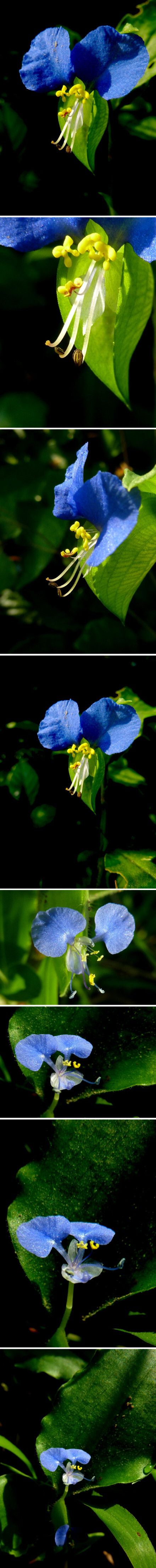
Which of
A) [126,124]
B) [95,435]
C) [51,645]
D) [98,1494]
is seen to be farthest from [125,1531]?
[126,124]

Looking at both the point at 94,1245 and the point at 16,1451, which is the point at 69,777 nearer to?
the point at 94,1245

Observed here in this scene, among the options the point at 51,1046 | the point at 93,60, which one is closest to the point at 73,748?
the point at 51,1046

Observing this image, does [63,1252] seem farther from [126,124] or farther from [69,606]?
[126,124]

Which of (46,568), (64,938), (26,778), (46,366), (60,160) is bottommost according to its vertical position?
(64,938)

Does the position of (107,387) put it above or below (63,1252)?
above

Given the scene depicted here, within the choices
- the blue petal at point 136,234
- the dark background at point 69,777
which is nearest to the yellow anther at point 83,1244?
the dark background at point 69,777

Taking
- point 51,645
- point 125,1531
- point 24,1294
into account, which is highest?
point 51,645
